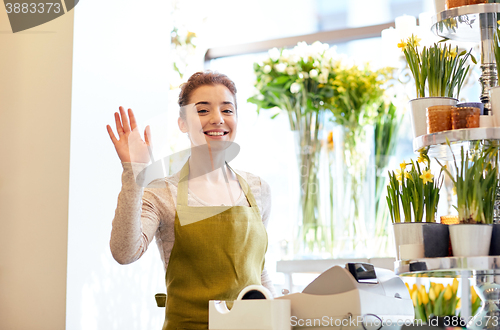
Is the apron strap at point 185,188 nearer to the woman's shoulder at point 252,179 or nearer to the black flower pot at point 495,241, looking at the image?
the woman's shoulder at point 252,179

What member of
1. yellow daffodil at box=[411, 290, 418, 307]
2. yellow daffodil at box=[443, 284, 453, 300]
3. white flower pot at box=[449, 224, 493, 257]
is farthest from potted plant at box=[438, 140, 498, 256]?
yellow daffodil at box=[443, 284, 453, 300]

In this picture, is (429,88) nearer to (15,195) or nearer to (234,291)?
(234,291)

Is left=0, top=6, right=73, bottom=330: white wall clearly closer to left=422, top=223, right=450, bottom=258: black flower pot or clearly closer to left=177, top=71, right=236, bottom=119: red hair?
left=177, top=71, right=236, bottom=119: red hair

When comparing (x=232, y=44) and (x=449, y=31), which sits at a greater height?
(x=232, y=44)

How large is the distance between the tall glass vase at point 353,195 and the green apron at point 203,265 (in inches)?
32.7

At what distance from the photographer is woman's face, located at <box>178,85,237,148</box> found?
1290 millimetres

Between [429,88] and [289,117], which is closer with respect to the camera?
[429,88]

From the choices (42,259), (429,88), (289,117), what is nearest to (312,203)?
(289,117)

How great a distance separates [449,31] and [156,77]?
1.26 metres

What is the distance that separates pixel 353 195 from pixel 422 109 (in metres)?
1.15

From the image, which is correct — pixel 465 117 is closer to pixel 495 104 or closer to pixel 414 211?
pixel 495 104

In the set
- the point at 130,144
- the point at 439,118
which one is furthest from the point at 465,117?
the point at 130,144

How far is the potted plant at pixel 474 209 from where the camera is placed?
31.1 inches

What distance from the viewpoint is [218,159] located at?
1.43 m
